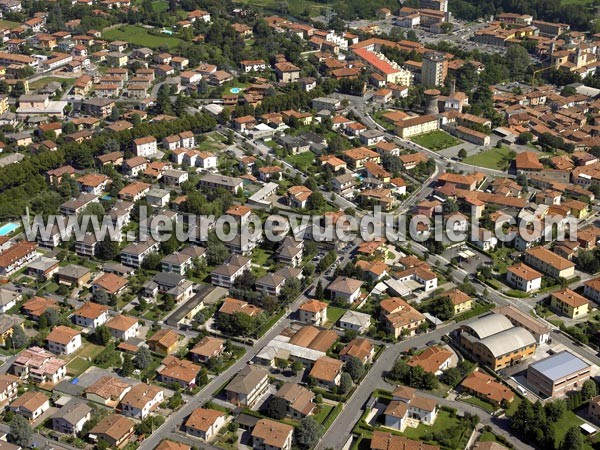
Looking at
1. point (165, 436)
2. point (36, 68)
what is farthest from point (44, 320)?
point (36, 68)

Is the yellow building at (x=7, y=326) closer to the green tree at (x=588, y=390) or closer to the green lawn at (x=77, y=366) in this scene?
the green lawn at (x=77, y=366)

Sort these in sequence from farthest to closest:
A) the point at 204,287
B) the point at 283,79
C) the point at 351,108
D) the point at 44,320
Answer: the point at 283,79 → the point at 351,108 → the point at 204,287 → the point at 44,320

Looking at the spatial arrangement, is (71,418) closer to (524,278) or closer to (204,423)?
(204,423)

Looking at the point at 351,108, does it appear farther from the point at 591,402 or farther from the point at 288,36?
the point at 591,402

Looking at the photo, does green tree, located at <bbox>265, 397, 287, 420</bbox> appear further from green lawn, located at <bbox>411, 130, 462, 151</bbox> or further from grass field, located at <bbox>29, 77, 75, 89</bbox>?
grass field, located at <bbox>29, 77, 75, 89</bbox>

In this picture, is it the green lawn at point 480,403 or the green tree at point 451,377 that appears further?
the green tree at point 451,377

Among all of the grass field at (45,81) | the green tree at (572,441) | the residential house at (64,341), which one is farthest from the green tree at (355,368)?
the grass field at (45,81)
